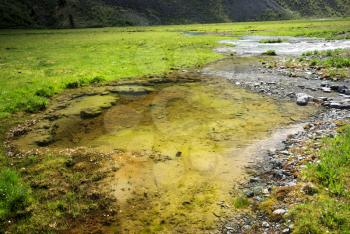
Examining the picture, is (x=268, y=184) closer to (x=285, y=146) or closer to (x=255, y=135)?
(x=285, y=146)

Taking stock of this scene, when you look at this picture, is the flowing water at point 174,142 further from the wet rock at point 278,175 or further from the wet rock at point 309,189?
the wet rock at point 309,189

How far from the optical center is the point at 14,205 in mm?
10625

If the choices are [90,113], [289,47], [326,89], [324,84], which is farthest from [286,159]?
[289,47]

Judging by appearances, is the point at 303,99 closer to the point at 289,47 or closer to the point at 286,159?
the point at 286,159

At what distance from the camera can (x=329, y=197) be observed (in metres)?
9.78

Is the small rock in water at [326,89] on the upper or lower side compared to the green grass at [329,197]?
upper

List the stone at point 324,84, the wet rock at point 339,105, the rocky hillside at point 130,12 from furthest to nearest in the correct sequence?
1. the rocky hillside at point 130,12
2. the stone at point 324,84
3. the wet rock at point 339,105

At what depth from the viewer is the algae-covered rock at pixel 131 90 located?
23641mm

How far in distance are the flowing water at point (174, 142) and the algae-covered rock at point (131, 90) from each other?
1.08 feet

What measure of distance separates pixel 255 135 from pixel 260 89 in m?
8.90

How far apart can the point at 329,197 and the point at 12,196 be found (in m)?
9.88

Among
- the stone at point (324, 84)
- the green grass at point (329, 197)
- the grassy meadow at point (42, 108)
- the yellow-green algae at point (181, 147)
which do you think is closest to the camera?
the green grass at point (329, 197)

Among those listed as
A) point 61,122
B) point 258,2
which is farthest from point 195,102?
point 258,2

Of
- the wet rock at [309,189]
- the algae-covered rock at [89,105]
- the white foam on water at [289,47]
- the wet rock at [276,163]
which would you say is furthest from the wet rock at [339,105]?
the white foam on water at [289,47]
